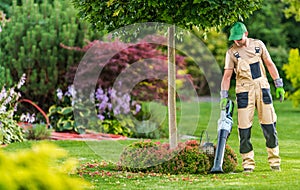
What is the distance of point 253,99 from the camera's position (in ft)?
23.5

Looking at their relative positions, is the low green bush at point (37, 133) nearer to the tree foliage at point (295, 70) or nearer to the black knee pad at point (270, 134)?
the black knee pad at point (270, 134)

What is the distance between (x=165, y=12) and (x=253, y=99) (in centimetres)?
138

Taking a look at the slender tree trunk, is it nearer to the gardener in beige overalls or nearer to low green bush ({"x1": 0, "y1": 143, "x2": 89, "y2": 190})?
the gardener in beige overalls

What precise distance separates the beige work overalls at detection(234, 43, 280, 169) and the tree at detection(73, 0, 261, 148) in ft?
1.63

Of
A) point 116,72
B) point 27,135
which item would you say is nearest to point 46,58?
point 116,72

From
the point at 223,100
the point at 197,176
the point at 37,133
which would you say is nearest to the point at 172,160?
the point at 197,176

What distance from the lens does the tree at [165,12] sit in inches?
263

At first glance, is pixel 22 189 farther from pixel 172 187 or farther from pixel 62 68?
pixel 62 68

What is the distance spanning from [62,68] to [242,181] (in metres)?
7.55

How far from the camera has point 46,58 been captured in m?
13.1

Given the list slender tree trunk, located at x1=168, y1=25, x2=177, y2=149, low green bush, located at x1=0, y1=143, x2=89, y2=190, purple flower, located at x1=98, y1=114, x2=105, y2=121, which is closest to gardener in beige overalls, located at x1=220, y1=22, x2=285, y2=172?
slender tree trunk, located at x1=168, y1=25, x2=177, y2=149

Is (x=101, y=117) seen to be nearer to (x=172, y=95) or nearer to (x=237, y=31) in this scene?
(x=172, y=95)

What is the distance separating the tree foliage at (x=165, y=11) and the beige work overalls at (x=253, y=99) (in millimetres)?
499

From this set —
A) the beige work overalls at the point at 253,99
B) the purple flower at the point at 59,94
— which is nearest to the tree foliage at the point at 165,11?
the beige work overalls at the point at 253,99
